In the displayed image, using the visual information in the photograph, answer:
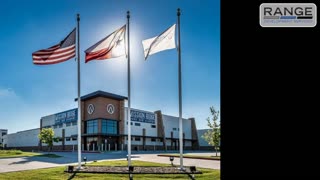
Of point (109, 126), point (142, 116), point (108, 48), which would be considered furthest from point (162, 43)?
point (142, 116)

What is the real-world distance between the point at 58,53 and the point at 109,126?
46.0m

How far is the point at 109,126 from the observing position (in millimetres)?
60344

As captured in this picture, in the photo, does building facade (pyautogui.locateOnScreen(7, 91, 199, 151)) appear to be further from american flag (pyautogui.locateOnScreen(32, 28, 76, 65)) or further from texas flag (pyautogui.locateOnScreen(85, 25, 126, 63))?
texas flag (pyautogui.locateOnScreen(85, 25, 126, 63))

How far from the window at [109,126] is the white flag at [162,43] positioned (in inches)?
1769

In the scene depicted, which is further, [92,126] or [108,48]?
[92,126]

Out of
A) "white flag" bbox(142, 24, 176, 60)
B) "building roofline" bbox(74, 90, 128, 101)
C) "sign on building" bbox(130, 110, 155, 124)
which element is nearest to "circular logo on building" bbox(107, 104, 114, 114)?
"building roofline" bbox(74, 90, 128, 101)

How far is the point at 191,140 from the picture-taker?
86.1 metres

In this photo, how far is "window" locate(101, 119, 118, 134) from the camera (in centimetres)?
5909

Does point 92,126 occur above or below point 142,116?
below

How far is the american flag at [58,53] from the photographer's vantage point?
15.1 meters

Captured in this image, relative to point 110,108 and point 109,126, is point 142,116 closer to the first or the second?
point 110,108
